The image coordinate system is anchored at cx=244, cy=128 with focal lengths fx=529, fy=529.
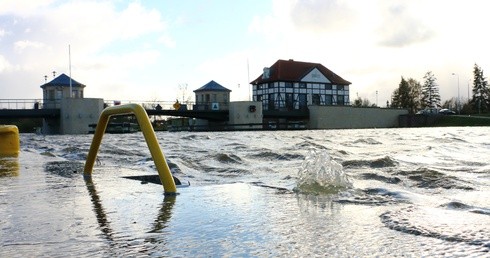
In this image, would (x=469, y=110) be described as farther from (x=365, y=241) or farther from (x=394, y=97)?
(x=365, y=241)

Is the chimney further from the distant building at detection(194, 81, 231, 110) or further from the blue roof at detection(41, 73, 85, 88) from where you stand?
the blue roof at detection(41, 73, 85, 88)

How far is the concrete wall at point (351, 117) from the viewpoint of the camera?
7869 cm

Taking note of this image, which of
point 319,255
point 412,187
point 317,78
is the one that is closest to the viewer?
point 319,255

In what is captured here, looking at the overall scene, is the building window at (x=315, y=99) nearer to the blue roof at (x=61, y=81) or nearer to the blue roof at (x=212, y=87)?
the blue roof at (x=212, y=87)

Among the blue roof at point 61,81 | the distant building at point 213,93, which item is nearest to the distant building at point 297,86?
the distant building at point 213,93

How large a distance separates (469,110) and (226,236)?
379 feet

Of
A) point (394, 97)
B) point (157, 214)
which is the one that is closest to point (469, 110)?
point (394, 97)

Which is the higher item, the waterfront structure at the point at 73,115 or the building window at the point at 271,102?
the building window at the point at 271,102

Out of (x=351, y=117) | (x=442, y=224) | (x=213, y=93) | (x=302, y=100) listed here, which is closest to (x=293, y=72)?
(x=302, y=100)

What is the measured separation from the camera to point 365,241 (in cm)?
266

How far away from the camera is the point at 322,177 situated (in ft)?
18.2

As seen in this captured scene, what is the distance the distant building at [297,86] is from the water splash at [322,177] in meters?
80.1

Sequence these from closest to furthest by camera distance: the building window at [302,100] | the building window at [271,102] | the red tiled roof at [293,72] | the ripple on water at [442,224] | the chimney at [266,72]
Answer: the ripple on water at [442,224], the building window at [271,102], the building window at [302,100], the red tiled roof at [293,72], the chimney at [266,72]

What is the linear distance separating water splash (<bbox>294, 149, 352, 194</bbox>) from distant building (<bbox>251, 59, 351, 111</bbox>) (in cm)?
8015
